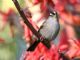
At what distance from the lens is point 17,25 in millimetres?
1589

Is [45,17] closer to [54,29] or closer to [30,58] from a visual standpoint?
[54,29]

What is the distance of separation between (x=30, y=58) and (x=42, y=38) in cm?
13

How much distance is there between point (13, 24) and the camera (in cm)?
159

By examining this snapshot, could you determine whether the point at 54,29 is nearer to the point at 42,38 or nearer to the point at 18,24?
the point at 42,38

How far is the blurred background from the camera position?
154cm

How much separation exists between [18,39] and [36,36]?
113mm

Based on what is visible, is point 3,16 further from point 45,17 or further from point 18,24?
point 45,17

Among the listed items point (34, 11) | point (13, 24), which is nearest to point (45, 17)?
point (34, 11)

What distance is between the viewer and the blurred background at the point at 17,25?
1540 mm

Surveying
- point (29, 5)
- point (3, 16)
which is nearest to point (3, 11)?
point (3, 16)

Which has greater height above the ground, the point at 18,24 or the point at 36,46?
the point at 18,24

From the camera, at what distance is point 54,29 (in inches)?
59.8

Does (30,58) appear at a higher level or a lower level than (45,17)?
lower

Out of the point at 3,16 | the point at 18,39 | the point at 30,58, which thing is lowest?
the point at 30,58
